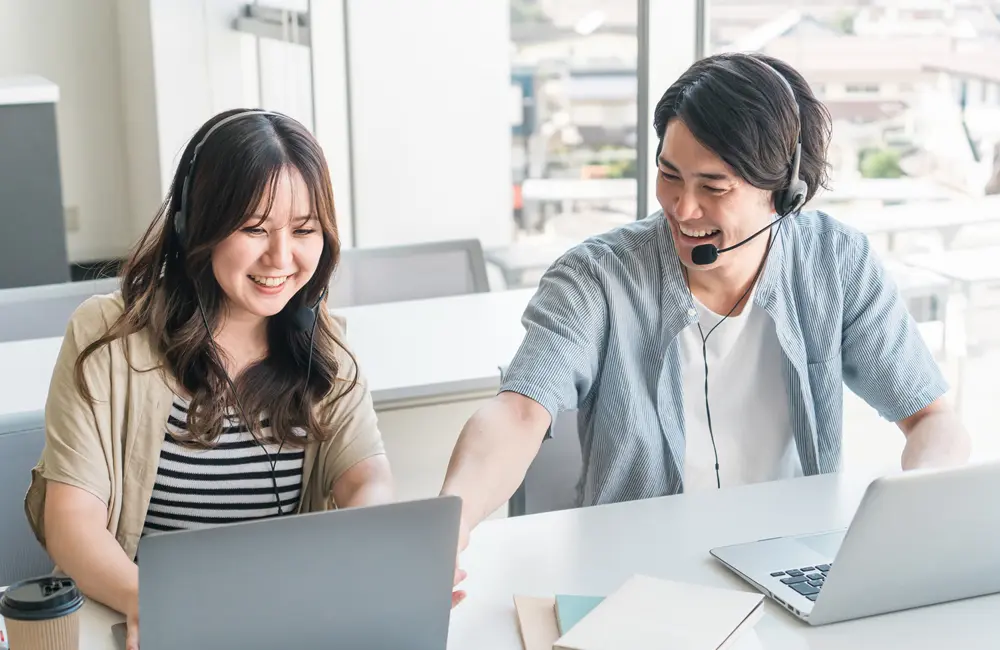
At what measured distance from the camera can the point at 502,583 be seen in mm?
1319

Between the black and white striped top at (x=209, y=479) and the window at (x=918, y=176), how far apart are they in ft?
5.56

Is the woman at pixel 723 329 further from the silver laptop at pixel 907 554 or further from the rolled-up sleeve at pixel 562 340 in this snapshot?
the silver laptop at pixel 907 554

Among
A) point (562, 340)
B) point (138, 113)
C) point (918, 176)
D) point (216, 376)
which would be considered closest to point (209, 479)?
point (216, 376)

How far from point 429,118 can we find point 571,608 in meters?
3.08

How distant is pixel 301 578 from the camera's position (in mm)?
1026

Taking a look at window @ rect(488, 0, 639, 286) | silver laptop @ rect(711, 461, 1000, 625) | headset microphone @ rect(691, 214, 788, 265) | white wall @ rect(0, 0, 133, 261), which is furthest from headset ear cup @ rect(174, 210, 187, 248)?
white wall @ rect(0, 0, 133, 261)

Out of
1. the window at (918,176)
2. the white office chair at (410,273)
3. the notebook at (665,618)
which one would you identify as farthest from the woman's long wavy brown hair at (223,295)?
the window at (918,176)

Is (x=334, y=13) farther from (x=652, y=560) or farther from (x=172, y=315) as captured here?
(x=652, y=560)

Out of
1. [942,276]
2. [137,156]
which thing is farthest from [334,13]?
[942,276]

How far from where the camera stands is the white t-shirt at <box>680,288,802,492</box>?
1729mm

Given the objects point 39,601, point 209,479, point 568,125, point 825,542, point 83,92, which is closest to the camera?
point 39,601

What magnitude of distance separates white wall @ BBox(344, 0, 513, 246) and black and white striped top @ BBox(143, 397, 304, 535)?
2.66 metres

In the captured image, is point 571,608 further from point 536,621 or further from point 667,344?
point 667,344

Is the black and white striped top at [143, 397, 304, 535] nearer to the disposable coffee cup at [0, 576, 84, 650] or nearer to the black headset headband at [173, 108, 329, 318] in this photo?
the black headset headband at [173, 108, 329, 318]
